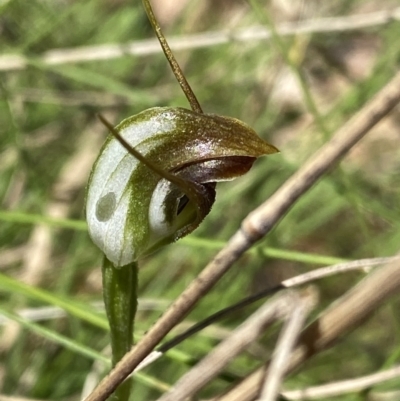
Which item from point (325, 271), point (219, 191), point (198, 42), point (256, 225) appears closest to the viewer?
point (256, 225)

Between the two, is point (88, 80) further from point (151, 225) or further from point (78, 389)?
point (151, 225)

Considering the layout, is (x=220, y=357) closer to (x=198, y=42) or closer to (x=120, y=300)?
(x=120, y=300)

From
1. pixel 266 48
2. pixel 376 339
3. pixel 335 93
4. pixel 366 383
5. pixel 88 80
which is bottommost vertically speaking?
pixel 366 383

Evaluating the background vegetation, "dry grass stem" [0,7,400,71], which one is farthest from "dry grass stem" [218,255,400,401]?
"dry grass stem" [0,7,400,71]

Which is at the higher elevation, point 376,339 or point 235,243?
point 376,339

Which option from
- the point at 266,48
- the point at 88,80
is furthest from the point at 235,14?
the point at 88,80

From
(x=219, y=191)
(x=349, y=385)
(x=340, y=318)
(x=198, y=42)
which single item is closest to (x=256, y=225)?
(x=340, y=318)

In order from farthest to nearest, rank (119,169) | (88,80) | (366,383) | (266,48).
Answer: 1. (266,48)
2. (88,80)
3. (366,383)
4. (119,169)

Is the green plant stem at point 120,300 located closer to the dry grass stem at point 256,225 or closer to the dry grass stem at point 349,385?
the dry grass stem at point 256,225
